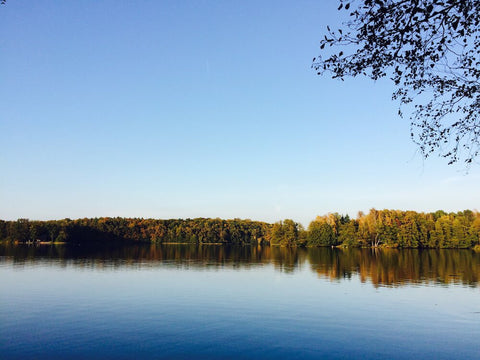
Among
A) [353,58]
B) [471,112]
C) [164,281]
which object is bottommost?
[164,281]

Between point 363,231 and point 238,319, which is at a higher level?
point 363,231

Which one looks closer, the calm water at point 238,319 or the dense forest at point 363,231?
the calm water at point 238,319

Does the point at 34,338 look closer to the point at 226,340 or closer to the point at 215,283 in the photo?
the point at 226,340

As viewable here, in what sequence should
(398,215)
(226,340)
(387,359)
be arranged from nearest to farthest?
(387,359) → (226,340) → (398,215)

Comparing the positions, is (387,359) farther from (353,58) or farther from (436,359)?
(353,58)

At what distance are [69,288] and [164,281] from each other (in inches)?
383

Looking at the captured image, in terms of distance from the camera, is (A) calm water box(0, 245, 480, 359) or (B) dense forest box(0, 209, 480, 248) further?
(B) dense forest box(0, 209, 480, 248)

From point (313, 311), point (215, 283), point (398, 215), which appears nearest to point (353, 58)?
point (313, 311)

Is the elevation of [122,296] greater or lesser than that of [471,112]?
lesser

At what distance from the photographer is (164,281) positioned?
38562 millimetres

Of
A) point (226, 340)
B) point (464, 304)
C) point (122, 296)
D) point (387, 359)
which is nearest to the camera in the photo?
point (387, 359)

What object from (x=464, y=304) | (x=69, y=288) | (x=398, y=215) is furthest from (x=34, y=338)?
(x=398, y=215)

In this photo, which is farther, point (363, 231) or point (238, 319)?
point (363, 231)

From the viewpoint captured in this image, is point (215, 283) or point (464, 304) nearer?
point (464, 304)
